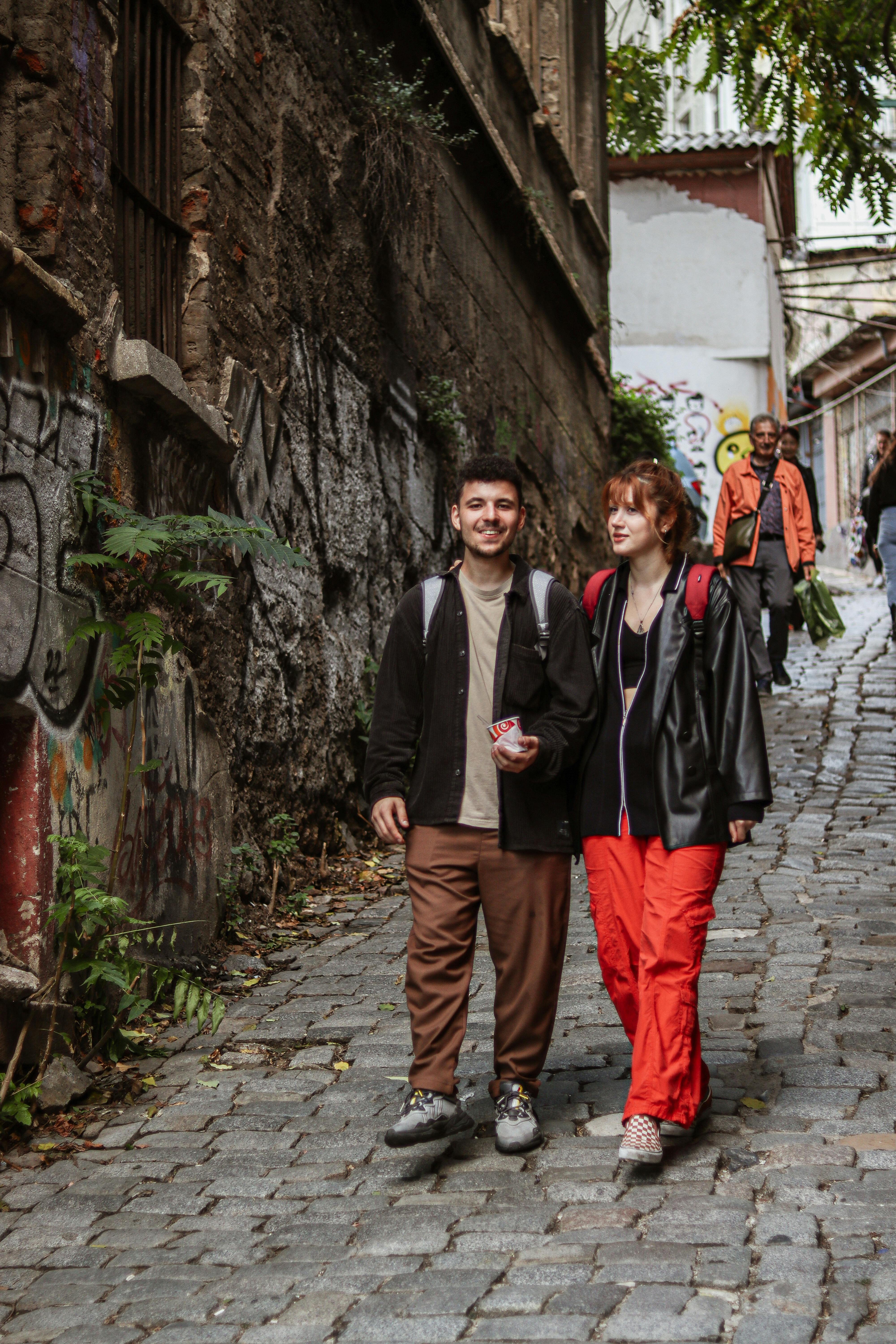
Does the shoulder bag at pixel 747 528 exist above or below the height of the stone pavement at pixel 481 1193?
above

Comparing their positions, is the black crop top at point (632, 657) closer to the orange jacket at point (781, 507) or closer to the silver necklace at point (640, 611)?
the silver necklace at point (640, 611)

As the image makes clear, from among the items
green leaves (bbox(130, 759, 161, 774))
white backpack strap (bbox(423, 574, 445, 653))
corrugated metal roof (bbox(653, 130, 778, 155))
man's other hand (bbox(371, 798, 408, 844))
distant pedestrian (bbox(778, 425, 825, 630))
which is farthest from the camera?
corrugated metal roof (bbox(653, 130, 778, 155))

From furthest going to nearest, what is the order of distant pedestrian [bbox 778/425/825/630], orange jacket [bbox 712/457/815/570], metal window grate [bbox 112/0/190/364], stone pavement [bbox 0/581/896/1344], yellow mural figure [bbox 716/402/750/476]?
yellow mural figure [bbox 716/402/750/476] → distant pedestrian [bbox 778/425/825/630] → orange jacket [bbox 712/457/815/570] → metal window grate [bbox 112/0/190/364] → stone pavement [bbox 0/581/896/1344]

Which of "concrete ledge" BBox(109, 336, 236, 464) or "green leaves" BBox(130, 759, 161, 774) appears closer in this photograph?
"green leaves" BBox(130, 759, 161, 774)

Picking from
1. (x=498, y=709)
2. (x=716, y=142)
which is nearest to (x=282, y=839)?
(x=498, y=709)

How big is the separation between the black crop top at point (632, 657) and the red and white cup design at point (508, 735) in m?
0.36

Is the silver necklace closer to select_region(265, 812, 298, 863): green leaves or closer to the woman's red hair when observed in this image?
the woman's red hair

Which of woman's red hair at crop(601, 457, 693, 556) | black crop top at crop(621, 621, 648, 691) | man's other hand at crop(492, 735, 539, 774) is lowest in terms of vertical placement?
man's other hand at crop(492, 735, 539, 774)

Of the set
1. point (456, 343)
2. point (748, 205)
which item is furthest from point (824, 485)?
point (456, 343)

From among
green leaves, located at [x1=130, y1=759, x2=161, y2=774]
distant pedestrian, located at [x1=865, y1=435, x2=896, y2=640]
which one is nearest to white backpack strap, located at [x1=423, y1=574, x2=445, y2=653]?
green leaves, located at [x1=130, y1=759, x2=161, y2=774]

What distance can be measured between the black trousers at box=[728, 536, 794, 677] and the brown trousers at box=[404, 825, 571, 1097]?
21.9 ft

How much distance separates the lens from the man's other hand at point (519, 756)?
3.71 meters

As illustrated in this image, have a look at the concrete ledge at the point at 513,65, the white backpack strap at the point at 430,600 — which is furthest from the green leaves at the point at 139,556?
the concrete ledge at the point at 513,65

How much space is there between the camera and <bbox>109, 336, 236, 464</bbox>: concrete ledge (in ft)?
16.6
